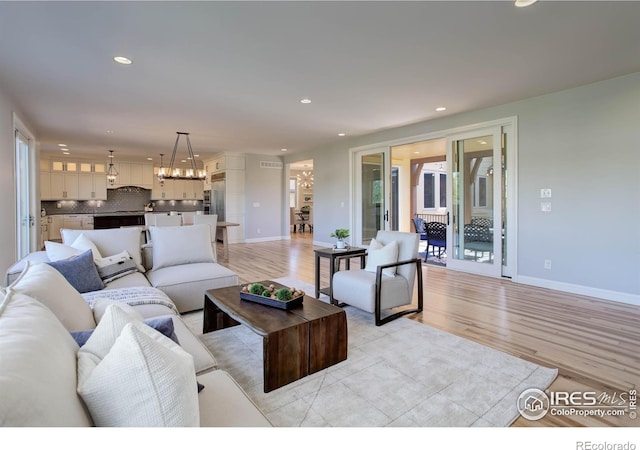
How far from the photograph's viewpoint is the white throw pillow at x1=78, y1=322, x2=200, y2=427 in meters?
0.87

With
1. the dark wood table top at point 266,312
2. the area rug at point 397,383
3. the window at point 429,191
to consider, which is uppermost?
the window at point 429,191

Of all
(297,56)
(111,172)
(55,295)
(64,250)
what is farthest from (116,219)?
(55,295)

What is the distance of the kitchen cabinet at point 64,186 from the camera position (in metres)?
9.69

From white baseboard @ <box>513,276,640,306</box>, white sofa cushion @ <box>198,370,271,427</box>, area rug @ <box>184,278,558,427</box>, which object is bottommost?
area rug @ <box>184,278,558,427</box>

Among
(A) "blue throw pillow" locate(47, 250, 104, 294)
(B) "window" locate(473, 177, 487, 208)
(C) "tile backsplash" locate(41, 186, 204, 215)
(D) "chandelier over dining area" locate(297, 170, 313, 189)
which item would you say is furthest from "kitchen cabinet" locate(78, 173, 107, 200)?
(B) "window" locate(473, 177, 487, 208)

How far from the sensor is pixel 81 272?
2.72 metres

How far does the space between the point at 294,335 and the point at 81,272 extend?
193cm

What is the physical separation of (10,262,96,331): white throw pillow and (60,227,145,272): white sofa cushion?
1.78m

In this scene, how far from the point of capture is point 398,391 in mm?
2078

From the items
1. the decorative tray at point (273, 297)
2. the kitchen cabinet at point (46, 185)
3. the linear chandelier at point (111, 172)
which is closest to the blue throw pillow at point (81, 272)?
the decorative tray at point (273, 297)

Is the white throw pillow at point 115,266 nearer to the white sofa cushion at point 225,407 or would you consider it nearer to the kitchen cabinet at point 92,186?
the white sofa cushion at point 225,407

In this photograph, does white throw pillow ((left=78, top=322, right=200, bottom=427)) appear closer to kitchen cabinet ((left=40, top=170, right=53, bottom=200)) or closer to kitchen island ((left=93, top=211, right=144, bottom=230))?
kitchen island ((left=93, top=211, right=144, bottom=230))

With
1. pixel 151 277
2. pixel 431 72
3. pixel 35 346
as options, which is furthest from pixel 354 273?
pixel 35 346

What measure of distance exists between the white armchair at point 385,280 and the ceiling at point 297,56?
1.90m
